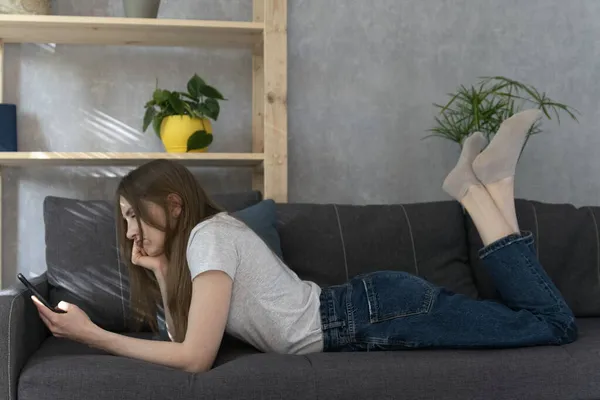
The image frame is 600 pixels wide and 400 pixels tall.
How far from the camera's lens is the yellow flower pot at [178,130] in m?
2.70

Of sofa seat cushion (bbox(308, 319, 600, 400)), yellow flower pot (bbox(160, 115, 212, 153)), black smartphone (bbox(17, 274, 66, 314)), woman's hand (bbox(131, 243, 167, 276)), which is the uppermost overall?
yellow flower pot (bbox(160, 115, 212, 153))

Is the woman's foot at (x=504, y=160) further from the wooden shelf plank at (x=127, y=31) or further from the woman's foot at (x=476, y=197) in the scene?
the wooden shelf plank at (x=127, y=31)

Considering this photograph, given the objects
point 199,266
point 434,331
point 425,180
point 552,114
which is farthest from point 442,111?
point 199,266

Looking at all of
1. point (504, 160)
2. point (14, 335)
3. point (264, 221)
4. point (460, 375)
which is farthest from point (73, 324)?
point (504, 160)

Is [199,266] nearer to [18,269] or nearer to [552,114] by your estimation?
[18,269]

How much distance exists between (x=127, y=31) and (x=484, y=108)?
1.38m

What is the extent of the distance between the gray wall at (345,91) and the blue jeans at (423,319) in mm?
1191

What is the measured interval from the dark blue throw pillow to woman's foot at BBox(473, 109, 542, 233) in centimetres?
61

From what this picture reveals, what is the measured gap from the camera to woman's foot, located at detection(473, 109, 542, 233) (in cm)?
219

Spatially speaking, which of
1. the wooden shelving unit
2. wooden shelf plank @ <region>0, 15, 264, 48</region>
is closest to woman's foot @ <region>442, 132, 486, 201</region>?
the wooden shelving unit

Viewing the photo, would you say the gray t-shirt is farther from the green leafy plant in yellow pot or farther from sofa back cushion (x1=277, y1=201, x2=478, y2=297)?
the green leafy plant in yellow pot

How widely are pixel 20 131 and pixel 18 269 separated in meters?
0.51

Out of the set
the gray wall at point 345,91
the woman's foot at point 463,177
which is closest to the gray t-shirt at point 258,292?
the woman's foot at point 463,177

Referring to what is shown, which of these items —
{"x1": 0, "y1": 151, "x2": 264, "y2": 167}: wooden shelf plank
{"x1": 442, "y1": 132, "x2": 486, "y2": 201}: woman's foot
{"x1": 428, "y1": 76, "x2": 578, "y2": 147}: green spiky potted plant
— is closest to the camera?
{"x1": 442, "y1": 132, "x2": 486, "y2": 201}: woman's foot
